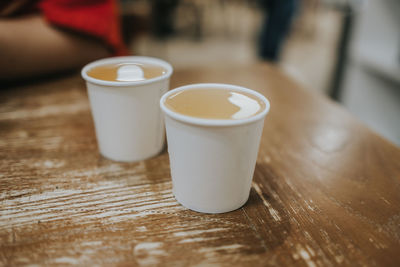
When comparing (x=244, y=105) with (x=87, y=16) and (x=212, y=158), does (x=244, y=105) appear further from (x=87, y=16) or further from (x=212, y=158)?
(x=87, y=16)

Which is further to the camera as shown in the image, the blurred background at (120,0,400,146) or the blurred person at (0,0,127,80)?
the blurred background at (120,0,400,146)

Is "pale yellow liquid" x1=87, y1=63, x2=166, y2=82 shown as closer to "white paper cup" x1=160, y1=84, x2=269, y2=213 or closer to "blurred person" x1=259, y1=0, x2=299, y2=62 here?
"white paper cup" x1=160, y1=84, x2=269, y2=213

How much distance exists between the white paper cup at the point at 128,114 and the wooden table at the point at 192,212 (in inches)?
1.0

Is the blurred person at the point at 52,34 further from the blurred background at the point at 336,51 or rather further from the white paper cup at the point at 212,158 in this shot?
the white paper cup at the point at 212,158

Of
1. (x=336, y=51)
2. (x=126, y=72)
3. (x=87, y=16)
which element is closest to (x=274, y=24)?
(x=336, y=51)

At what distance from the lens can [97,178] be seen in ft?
1.60

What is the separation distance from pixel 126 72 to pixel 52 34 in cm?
49

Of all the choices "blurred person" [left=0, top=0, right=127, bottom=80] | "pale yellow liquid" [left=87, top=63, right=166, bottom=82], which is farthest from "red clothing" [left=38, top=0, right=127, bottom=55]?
"pale yellow liquid" [left=87, top=63, right=166, bottom=82]

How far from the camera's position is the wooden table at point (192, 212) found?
351mm

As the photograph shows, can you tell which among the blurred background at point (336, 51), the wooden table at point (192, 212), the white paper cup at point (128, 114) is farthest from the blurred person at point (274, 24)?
the white paper cup at point (128, 114)

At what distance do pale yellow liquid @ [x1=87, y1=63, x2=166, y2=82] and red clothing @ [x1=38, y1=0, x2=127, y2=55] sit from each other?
42cm

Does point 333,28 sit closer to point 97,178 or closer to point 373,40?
point 373,40

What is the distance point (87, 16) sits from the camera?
870mm

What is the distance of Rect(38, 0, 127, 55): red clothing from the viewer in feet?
2.81
